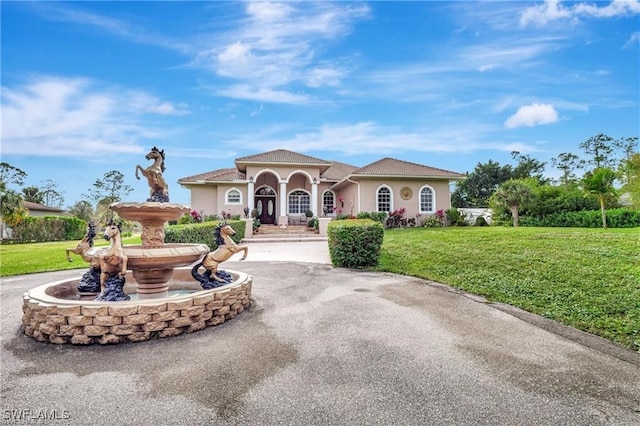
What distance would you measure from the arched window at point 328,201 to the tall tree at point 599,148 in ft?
118

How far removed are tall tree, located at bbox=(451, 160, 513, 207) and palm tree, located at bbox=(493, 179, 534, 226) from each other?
812 inches

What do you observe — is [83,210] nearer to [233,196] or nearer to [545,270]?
[233,196]

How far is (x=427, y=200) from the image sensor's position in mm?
22547

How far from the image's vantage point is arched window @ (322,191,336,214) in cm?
2538

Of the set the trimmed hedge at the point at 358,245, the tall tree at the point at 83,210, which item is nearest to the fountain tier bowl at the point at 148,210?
the trimmed hedge at the point at 358,245

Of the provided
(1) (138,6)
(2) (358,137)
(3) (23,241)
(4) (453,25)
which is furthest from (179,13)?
(3) (23,241)

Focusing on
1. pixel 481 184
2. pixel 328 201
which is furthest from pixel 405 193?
pixel 481 184

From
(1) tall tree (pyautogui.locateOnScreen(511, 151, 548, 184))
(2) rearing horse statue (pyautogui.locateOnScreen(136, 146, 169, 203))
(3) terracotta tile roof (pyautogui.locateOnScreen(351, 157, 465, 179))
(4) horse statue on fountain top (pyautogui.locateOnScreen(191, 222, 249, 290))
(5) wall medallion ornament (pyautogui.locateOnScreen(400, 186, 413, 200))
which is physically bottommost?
(4) horse statue on fountain top (pyautogui.locateOnScreen(191, 222, 249, 290))

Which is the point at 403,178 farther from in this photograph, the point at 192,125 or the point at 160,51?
the point at 160,51

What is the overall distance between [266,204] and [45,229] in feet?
58.7

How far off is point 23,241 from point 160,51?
22908 mm

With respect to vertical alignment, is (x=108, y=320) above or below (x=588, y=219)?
below

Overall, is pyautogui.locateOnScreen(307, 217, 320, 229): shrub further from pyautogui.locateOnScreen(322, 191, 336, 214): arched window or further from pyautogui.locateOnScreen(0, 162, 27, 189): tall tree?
pyautogui.locateOnScreen(0, 162, 27, 189): tall tree

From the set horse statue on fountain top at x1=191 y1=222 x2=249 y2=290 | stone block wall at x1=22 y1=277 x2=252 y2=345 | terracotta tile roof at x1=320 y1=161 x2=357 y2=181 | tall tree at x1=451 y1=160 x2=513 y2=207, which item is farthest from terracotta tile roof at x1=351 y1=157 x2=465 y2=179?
tall tree at x1=451 y1=160 x2=513 y2=207
